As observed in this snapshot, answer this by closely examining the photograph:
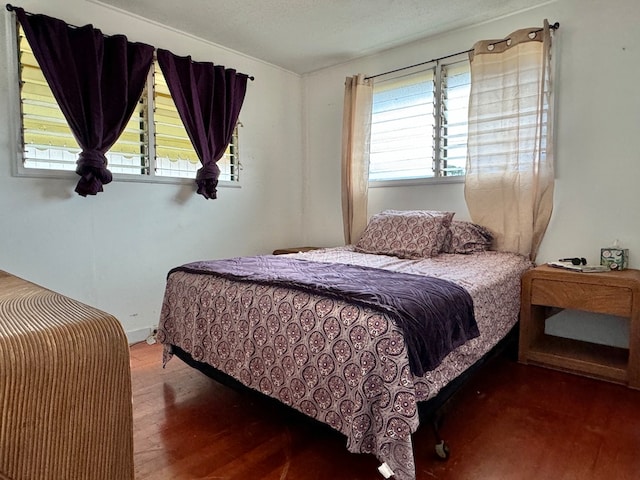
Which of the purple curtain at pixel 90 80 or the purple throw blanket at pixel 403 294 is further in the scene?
the purple curtain at pixel 90 80

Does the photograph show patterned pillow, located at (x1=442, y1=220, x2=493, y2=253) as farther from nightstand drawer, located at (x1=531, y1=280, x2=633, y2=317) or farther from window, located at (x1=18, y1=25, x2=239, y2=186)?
window, located at (x1=18, y1=25, x2=239, y2=186)

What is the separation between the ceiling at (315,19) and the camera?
2.69 metres

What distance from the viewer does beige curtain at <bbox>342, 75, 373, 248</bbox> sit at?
3516 millimetres

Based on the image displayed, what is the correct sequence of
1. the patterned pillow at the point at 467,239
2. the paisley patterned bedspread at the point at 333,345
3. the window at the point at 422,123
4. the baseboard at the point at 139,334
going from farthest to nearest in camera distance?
the window at the point at 422,123
the baseboard at the point at 139,334
the patterned pillow at the point at 467,239
the paisley patterned bedspread at the point at 333,345

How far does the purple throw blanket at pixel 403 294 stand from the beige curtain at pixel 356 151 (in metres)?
1.51

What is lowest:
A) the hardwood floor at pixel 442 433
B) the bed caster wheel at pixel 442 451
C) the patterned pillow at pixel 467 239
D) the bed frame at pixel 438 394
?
the hardwood floor at pixel 442 433

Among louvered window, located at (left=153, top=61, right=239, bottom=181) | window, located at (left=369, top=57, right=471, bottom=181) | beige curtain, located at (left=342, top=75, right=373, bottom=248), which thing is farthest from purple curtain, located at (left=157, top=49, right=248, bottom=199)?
window, located at (left=369, top=57, right=471, bottom=181)

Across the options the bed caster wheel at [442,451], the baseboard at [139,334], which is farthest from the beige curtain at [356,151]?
the bed caster wheel at [442,451]

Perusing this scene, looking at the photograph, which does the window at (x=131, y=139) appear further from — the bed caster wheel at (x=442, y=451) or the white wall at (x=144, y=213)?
the bed caster wheel at (x=442, y=451)

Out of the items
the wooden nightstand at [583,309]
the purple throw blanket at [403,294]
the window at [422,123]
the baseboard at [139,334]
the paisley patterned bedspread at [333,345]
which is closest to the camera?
the paisley patterned bedspread at [333,345]

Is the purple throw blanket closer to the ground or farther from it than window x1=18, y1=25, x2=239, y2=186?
closer to the ground

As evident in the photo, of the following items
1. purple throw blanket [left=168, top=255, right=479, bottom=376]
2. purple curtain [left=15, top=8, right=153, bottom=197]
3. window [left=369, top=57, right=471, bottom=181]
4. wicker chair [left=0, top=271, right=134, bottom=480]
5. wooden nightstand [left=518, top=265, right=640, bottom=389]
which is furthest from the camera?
window [left=369, top=57, right=471, bottom=181]

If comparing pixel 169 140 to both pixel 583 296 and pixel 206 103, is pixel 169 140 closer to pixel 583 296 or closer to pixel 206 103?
pixel 206 103

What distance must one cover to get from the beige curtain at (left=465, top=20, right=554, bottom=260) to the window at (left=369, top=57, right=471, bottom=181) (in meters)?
0.19
